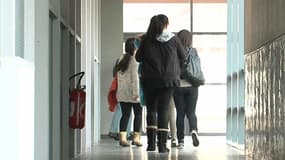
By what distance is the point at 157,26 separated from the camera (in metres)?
7.18

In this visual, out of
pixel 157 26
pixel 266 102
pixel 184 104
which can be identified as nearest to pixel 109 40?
pixel 184 104

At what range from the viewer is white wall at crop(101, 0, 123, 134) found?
1369cm

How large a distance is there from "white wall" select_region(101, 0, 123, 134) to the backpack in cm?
535

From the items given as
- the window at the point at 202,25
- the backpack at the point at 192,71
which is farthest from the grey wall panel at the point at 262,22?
the window at the point at 202,25

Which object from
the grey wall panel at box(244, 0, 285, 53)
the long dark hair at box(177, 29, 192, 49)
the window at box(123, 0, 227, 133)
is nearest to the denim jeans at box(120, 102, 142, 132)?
the long dark hair at box(177, 29, 192, 49)

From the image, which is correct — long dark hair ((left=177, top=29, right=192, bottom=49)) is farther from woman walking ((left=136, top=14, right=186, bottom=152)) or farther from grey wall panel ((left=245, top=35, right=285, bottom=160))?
grey wall panel ((left=245, top=35, right=285, bottom=160))

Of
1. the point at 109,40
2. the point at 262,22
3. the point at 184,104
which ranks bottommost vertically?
the point at 184,104

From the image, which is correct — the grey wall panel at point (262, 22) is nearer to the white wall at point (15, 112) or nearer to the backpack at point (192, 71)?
the backpack at point (192, 71)

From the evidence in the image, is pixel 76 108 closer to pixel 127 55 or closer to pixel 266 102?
pixel 266 102

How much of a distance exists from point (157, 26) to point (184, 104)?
1.71m

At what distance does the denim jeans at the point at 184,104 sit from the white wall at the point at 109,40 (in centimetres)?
526

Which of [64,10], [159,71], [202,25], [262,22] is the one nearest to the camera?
[262,22]

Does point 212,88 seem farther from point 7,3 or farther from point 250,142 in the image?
point 7,3

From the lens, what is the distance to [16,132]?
3.07 feet
